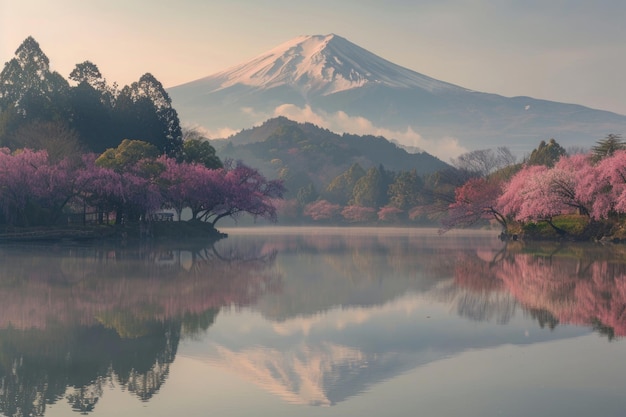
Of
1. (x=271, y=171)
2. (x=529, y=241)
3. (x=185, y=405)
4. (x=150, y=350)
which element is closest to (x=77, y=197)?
(x=529, y=241)

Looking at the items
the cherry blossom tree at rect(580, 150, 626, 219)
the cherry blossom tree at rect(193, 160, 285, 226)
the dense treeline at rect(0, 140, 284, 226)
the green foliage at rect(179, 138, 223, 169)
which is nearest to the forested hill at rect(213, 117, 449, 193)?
the green foliage at rect(179, 138, 223, 169)

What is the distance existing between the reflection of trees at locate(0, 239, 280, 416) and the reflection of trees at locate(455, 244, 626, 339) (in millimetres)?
6968

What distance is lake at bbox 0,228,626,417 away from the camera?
967 cm

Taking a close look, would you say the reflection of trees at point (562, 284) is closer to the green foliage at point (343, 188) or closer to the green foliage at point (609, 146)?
the green foliage at point (609, 146)

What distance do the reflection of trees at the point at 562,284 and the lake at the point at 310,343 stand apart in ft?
0.25

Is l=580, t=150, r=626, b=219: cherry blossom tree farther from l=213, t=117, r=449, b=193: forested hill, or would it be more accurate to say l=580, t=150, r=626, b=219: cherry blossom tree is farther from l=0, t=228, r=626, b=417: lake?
l=213, t=117, r=449, b=193: forested hill

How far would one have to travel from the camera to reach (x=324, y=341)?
Answer: 45.5 feet

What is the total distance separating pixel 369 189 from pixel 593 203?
218 ft

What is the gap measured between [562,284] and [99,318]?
13.9 metres

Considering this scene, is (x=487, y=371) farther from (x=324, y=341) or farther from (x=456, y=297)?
(x=456, y=297)

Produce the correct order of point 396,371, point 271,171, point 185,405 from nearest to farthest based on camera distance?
point 185,405 < point 396,371 < point 271,171

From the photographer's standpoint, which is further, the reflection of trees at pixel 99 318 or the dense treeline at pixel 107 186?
the dense treeline at pixel 107 186

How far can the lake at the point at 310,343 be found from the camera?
9672 millimetres

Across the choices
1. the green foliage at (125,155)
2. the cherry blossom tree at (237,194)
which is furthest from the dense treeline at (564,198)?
the green foliage at (125,155)
